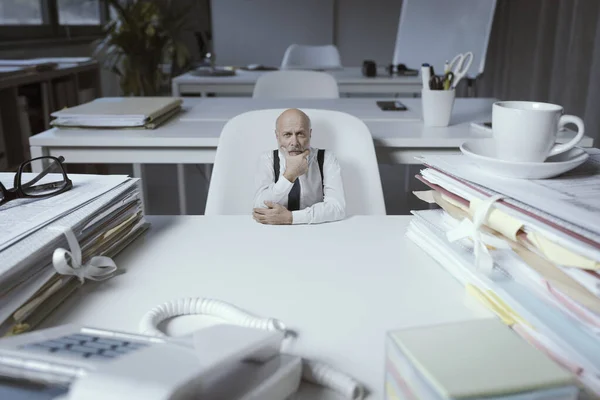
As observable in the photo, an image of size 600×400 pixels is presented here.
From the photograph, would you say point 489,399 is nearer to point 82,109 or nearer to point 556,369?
point 556,369

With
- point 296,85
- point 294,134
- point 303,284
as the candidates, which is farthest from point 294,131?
point 296,85

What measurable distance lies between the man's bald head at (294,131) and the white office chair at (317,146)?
15 centimetres

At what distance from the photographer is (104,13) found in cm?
522

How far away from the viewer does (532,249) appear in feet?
1.67

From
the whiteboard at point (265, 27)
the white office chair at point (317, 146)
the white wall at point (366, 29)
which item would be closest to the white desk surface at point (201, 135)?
the white office chair at point (317, 146)

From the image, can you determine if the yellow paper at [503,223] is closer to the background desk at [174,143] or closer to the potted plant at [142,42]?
the background desk at [174,143]

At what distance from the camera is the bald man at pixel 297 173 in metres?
0.97

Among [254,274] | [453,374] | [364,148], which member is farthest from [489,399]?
[364,148]

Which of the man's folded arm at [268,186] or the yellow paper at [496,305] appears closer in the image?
the yellow paper at [496,305]

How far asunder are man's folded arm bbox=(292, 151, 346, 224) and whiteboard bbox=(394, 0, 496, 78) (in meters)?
2.36

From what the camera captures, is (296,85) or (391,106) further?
(296,85)

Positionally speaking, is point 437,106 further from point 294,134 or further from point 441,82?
point 294,134

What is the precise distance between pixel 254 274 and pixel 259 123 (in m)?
0.59

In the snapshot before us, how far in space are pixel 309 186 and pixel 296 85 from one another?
143cm
